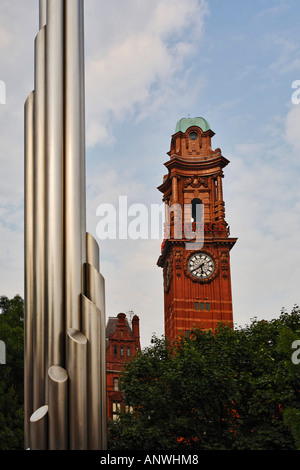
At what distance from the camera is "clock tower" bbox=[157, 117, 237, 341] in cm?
6650

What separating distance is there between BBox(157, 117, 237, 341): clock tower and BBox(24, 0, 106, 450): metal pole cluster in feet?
184

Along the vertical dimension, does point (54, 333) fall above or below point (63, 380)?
above

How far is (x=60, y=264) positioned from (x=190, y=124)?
6744 cm

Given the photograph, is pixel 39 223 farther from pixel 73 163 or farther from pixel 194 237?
pixel 194 237

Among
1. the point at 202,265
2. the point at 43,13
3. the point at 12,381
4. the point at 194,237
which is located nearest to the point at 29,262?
the point at 43,13

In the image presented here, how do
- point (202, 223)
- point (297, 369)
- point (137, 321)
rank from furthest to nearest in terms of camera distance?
point (202, 223)
point (137, 321)
point (297, 369)

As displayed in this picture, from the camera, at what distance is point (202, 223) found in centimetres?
7000

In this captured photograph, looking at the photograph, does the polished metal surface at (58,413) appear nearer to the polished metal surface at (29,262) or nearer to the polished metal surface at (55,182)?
the polished metal surface at (55,182)

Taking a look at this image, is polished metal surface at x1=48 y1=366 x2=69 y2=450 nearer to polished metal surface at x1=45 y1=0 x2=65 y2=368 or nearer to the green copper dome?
polished metal surface at x1=45 y1=0 x2=65 y2=368

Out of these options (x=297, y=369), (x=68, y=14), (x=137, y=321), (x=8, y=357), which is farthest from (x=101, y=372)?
(x=137, y=321)

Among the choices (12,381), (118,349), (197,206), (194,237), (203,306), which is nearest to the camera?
(12,381)

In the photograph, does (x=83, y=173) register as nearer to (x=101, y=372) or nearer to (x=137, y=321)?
(x=101, y=372)

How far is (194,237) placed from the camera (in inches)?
2650
